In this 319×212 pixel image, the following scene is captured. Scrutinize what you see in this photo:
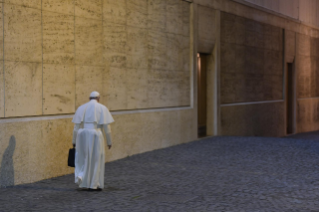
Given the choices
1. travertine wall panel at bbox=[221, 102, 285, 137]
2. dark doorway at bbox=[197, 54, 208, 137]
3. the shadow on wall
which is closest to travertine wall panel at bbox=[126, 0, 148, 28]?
dark doorway at bbox=[197, 54, 208, 137]

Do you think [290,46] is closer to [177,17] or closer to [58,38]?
[177,17]

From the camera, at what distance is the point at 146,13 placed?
14578mm

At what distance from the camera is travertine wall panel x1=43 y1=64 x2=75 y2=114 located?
10.9 metres

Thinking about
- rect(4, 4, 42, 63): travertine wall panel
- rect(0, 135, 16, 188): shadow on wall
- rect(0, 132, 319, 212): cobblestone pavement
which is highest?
rect(4, 4, 42, 63): travertine wall panel

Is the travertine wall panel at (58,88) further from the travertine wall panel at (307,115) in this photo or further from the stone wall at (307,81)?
the travertine wall panel at (307,115)

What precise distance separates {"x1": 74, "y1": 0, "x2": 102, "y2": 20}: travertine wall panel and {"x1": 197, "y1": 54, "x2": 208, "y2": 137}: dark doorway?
22.3ft

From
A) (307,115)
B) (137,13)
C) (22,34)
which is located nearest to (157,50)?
(137,13)

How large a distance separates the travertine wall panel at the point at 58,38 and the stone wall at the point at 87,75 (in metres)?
0.02

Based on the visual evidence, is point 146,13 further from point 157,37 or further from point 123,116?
point 123,116

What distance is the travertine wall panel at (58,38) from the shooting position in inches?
427

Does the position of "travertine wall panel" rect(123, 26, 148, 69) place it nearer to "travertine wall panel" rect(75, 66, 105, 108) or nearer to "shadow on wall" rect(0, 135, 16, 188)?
"travertine wall panel" rect(75, 66, 105, 108)

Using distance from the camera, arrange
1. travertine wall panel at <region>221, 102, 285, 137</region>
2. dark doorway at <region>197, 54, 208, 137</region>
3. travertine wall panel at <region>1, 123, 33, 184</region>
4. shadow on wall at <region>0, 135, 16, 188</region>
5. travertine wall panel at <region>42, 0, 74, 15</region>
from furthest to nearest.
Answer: travertine wall panel at <region>221, 102, 285, 137</region>
dark doorway at <region>197, 54, 208, 137</region>
travertine wall panel at <region>42, 0, 74, 15</region>
travertine wall panel at <region>1, 123, 33, 184</region>
shadow on wall at <region>0, 135, 16, 188</region>

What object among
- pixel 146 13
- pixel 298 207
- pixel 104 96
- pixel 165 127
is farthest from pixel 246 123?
pixel 298 207

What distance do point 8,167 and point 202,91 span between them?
10.4 meters
